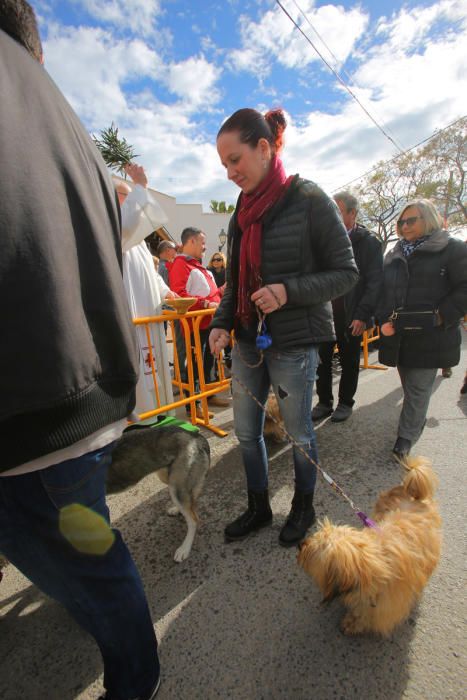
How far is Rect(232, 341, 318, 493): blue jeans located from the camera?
178 centimetres

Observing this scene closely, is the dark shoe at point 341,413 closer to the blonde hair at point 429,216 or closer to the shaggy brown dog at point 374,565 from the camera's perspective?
the blonde hair at point 429,216

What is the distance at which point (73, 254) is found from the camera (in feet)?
2.57

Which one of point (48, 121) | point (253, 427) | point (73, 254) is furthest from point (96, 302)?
point (253, 427)

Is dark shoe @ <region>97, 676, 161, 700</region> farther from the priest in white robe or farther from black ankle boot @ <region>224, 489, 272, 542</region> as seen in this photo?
the priest in white robe

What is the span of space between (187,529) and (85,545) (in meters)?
1.41

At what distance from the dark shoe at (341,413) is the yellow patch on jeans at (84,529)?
122 inches

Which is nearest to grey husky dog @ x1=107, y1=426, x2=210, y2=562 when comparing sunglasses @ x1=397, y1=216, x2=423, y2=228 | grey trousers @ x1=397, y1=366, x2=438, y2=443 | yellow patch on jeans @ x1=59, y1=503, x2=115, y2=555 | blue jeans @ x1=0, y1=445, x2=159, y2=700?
blue jeans @ x1=0, y1=445, x2=159, y2=700

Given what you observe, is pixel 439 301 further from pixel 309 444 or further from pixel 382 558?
pixel 382 558

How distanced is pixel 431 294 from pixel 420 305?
117mm

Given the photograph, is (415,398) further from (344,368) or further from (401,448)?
(344,368)

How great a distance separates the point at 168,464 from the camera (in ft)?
6.88

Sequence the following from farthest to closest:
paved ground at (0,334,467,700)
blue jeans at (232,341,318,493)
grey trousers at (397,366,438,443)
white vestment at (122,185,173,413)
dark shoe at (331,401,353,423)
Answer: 1. dark shoe at (331,401,353,423)
2. grey trousers at (397,366,438,443)
3. white vestment at (122,185,173,413)
4. blue jeans at (232,341,318,493)
5. paved ground at (0,334,467,700)

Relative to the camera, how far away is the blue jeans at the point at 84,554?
3.13 ft

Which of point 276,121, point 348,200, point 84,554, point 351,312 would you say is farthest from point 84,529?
point 348,200
